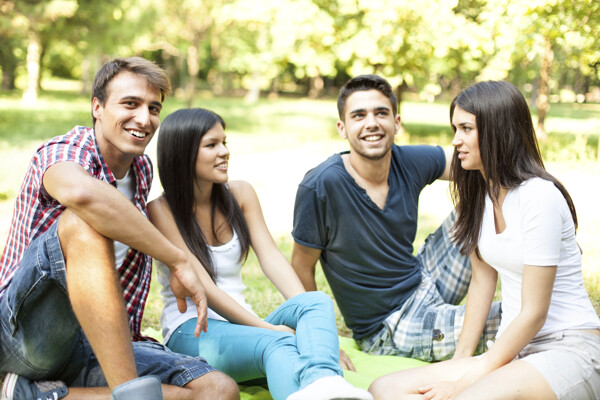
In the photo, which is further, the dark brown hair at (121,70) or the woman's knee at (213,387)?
the dark brown hair at (121,70)

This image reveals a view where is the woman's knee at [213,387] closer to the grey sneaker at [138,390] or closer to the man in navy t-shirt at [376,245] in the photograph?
the grey sneaker at [138,390]

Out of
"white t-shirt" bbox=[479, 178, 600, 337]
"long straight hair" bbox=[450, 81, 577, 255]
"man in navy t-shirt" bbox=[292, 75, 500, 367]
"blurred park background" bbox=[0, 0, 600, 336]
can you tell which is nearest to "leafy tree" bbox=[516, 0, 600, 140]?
"blurred park background" bbox=[0, 0, 600, 336]

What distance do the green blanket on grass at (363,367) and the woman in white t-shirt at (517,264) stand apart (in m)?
0.36

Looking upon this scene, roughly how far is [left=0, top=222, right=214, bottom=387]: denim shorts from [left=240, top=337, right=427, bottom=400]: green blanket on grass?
0.52 metres

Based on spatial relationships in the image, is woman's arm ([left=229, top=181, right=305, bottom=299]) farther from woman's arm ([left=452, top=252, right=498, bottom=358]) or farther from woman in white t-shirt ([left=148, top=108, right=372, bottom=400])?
woman's arm ([left=452, top=252, right=498, bottom=358])

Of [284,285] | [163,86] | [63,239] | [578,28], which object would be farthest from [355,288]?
[578,28]

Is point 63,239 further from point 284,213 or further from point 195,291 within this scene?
point 284,213

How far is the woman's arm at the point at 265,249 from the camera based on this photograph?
3246 millimetres

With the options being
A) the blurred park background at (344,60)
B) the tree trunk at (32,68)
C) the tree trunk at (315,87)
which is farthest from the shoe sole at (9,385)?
the tree trunk at (315,87)

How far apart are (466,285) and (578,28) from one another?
3788 mm

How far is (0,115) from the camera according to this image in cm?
1805

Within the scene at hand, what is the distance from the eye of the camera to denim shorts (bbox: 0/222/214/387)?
222 centimetres

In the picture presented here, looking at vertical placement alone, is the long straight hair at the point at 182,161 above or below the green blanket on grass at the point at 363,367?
above

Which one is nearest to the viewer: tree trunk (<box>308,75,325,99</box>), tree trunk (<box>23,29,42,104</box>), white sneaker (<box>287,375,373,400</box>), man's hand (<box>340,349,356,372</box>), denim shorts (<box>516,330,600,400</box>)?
white sneaker (<box>287,375,373,400</box>)
